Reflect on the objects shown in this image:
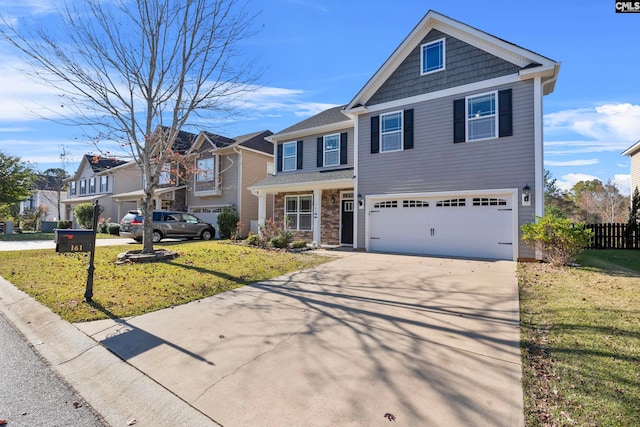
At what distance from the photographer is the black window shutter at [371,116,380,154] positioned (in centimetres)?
1265

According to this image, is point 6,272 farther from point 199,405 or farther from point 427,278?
point 427,278

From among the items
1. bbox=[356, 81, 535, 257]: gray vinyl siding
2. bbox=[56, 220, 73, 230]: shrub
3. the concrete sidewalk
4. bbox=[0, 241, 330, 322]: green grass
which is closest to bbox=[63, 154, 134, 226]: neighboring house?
bbox=[56, 220, 73, 230]: shrub

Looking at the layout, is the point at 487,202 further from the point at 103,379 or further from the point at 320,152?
the point at 103,379

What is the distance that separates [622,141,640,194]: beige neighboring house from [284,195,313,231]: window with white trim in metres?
18.3

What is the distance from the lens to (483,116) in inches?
416

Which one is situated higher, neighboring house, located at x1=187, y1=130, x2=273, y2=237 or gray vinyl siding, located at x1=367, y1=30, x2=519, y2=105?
gray vinyl siding, located at x1=367, y1=30, x2=519, y2=105

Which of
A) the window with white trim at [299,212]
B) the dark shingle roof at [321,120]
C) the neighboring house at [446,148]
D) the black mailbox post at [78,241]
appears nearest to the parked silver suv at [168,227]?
the window with white trim at [299,212]

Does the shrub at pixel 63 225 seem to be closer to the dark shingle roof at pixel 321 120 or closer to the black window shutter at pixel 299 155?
the dark shingle roof at pixel 321 120

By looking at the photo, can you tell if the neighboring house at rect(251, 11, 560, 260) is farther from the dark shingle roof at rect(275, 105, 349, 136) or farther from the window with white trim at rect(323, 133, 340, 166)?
the dark shingle roof at rect(275, 105, 349, 136)

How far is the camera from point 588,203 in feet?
116

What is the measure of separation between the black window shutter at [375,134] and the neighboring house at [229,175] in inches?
345

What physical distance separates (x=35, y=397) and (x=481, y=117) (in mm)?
12199

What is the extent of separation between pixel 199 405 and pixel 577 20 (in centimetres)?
1192
